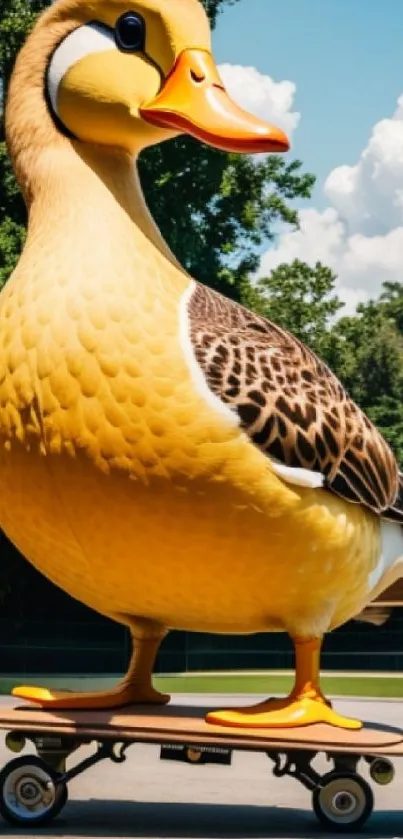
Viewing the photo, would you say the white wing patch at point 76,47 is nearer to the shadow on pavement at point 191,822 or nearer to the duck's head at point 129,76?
the duck's head at point 129,76

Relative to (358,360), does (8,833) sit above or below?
below

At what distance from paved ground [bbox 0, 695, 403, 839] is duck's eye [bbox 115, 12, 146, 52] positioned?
3.37 meters

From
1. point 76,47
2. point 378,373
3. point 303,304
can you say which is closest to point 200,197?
point 303,304

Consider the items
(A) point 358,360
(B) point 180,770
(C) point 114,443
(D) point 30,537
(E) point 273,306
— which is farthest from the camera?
(A) point 358,360

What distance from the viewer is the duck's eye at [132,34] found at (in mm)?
6117

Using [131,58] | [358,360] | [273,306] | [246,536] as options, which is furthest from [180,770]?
[358,360]

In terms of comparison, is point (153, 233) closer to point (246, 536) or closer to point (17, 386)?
point (17, 386)

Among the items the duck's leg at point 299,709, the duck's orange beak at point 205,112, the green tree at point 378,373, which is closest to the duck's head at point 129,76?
the duck's orange beak at point 205,112

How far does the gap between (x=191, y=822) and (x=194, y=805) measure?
664 mm

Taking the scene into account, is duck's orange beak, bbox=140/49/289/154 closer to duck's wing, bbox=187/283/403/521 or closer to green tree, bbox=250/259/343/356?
duck's wing, bbox=187/283/403/521

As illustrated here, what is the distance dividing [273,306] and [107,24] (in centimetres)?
2018

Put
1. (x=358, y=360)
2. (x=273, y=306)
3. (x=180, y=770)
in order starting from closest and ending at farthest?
(x=180, y=770) → (x=273, y=306) → (x=358, y=360)

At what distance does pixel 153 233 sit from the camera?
6.38 m

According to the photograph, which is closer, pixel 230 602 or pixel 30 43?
pixel 230 602
